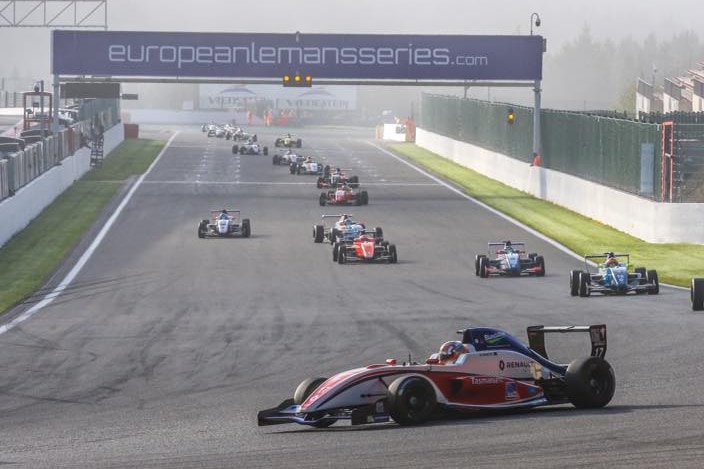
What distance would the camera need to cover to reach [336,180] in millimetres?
52344

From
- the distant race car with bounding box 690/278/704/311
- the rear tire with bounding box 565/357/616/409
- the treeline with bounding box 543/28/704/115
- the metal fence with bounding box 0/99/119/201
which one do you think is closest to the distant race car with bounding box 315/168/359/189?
the metal fence with bounding box 0/99/119/201

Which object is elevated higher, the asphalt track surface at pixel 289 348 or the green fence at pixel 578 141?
the green fence at pixel 578 141

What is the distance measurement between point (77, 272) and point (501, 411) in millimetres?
19622

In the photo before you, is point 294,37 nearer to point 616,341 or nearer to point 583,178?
point 583,178

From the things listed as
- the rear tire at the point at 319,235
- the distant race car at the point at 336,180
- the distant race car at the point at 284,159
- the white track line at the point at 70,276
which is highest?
the distant race car at the point at 284,159

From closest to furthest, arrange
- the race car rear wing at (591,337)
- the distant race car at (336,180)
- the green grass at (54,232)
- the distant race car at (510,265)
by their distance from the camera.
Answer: the race car rear wing at (591,337)
the distant race car at (510,265)
the green grass at (54,232)
the distant race car at (336,180)

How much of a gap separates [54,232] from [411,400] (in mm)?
28287

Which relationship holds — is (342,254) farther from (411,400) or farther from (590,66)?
(590,66)

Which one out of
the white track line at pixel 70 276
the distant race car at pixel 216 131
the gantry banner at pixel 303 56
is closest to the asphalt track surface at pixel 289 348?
the white track line at pixel 70 276

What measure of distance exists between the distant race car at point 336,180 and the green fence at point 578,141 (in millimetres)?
7532

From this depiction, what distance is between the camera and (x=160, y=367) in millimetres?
19500

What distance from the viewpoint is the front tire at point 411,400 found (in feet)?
45.3

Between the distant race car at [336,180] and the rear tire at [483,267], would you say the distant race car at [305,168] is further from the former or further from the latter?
the rear tire at [483,267]

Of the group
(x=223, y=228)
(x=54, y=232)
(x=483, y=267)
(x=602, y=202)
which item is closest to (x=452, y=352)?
(x=483, y=267)
